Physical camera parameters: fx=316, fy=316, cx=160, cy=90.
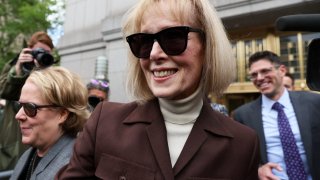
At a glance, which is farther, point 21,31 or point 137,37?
point 21,31

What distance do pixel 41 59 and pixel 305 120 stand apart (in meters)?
2.55

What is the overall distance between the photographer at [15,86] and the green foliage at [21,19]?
38.4 feet

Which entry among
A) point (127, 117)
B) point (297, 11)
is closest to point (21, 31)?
point (297, 11)

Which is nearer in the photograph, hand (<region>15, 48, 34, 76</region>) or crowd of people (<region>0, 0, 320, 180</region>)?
crowd of people (<region>0, 0, 320, 180</region>)

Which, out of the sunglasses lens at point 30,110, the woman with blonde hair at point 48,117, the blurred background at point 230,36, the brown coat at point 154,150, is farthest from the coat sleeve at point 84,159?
the blurred background at point 230,36

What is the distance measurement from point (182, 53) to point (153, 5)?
A: 258 millimetres

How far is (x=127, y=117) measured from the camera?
1.46 metres

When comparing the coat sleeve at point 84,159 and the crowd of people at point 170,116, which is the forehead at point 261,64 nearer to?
the crowd of people at point 170,116

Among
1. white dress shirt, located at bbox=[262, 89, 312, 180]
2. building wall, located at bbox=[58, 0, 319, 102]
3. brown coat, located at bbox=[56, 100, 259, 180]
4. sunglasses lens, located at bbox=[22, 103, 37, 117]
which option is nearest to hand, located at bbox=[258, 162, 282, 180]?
brown coat, located at bbox=[56, 100, 259, 180]

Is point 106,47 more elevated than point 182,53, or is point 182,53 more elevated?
point 106,47

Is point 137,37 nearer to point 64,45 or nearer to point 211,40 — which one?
point 211,40

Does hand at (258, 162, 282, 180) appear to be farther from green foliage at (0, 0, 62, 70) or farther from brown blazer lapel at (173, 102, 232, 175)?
green foliage at (0, 0, 62, 70)

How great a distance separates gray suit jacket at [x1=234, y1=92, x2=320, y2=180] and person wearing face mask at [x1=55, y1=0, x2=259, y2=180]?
A: 162cm

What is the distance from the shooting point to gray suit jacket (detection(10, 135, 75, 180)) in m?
2.05
